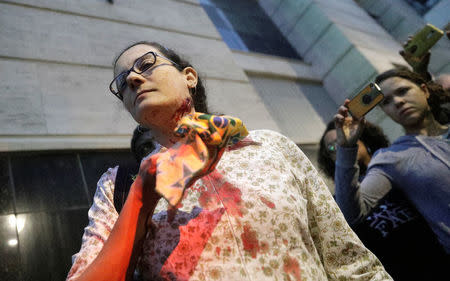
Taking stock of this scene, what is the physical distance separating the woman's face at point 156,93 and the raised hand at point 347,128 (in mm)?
1106

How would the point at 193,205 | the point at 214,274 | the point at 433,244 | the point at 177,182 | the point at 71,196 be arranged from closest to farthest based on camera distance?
the point at 177,182, the point at 214,274, the point at 193,205, the point at 433,244, the point at 71,196

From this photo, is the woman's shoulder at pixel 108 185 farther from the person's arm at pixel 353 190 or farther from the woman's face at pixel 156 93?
the person's arm at pixel 353 190

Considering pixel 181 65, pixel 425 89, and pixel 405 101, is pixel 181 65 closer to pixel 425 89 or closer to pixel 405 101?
pixel 405 101

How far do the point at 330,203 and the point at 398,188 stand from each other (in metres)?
1.05

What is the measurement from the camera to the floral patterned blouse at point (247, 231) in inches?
34.9

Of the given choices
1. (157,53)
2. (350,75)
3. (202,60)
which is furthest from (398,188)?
(350,75)

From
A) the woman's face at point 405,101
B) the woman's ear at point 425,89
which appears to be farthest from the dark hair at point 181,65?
the woman's ear at point 425,89

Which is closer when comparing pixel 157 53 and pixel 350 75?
pixel 157 53

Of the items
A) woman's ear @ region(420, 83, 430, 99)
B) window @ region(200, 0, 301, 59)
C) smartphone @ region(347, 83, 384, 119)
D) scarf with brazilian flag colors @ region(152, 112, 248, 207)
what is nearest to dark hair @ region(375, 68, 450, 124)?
woman's ear @ region(420, 83, 430, 99)

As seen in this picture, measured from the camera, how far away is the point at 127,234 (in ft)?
2.69

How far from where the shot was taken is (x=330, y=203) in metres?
1.22

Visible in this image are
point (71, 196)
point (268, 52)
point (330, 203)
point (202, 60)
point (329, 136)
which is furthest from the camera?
point (268, 52)

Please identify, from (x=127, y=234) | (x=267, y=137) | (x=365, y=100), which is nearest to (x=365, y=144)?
(x=365, y=100)

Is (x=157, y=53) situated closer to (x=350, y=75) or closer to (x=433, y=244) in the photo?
(x=433, y=244)
